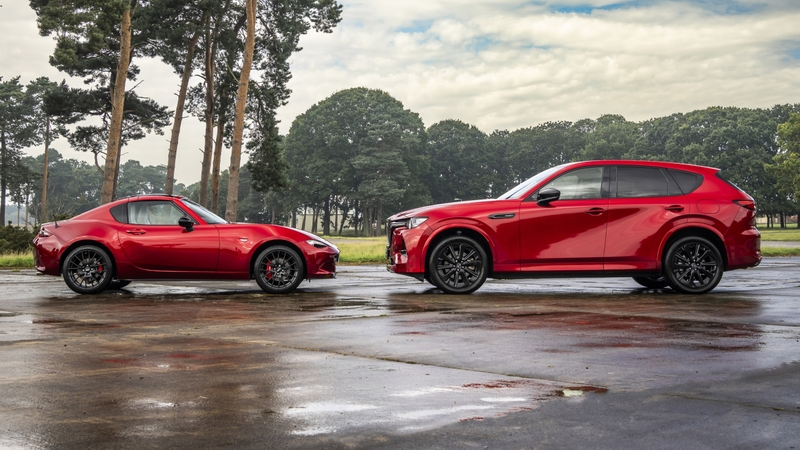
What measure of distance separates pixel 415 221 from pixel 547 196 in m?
1.88

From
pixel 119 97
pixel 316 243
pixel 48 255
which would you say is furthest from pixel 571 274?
pixel 119 97

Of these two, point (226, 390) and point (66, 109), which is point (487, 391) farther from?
point (66, 109)

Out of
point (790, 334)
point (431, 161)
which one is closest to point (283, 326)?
point (790, 334)

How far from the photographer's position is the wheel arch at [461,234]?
1180cm

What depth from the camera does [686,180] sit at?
1202 centimetres

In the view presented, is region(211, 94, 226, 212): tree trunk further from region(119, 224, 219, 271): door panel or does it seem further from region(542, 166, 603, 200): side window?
region(542, 166, 603, 200): side window

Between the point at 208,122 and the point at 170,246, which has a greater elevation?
the point at 208,122

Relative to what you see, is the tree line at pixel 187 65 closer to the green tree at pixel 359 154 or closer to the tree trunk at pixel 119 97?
the tree trunk at pixel 119 97

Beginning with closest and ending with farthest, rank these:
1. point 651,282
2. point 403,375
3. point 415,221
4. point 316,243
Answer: point 403,375 < point 415,221 < point 316,243 < point 651,282

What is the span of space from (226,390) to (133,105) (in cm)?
4170

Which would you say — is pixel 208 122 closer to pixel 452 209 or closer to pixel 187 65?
pixel 187 65

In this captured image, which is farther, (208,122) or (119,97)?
(208,122)

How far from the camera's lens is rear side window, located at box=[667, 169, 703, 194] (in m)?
12.0

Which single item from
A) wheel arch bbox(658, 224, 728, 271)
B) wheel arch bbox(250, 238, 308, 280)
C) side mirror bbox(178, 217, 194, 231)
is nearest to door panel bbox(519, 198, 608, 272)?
wheel arch bbox(658, 224, 728, 271)
